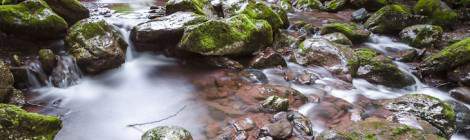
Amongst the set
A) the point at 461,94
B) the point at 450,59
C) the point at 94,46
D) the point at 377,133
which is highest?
the point at 94,46

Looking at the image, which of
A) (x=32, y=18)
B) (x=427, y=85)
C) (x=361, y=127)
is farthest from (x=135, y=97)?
(x=427, y=85)

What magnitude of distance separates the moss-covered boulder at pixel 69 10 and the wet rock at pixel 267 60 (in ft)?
12.1

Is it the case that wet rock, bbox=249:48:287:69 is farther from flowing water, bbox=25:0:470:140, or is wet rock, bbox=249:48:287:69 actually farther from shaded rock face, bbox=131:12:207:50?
shaded rock face, bbox=131:12:207:50

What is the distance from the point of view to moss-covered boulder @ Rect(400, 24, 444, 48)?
35.6ft

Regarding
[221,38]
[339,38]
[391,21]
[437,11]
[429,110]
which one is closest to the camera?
[429,110]

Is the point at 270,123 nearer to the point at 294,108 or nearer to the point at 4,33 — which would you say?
the point at 294,108

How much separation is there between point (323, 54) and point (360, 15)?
541 centimetres

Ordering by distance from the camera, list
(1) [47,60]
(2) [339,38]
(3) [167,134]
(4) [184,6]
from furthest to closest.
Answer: (2) [339,38], (4) [184,6], (1) [47,60], (3) [167,134]

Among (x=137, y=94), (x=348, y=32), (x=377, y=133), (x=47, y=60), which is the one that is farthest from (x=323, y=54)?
(x=47, y=60)

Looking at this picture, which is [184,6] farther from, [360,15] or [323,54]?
[360,15]

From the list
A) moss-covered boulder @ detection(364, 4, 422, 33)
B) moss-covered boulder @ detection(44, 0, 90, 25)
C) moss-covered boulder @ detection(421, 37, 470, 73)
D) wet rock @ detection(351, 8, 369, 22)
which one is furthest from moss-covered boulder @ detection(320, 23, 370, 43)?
moss-covered boulder @ detection(44, 0, 90, 25)

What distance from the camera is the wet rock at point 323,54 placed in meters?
8.66

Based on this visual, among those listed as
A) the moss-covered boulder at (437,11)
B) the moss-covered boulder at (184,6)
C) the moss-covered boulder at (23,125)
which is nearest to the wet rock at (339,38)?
the moss-covered boulder at (184,6)

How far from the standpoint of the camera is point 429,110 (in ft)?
21.6
